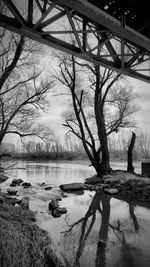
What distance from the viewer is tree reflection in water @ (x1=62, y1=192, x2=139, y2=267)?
4.11m

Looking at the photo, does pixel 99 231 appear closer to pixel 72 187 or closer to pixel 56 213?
pixel 56 213

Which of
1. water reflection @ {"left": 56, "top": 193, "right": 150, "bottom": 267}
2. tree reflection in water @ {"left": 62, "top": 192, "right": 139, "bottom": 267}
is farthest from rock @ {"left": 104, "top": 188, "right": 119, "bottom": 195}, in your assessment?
water reflection @ {"left": 56, "top": 193, "right": 150, "bottom": 267}

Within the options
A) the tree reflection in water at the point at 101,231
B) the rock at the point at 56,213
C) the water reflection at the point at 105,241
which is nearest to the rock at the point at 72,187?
the tree reflection in water at the point at 101,231

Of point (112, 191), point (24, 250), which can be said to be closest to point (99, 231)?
point (24, 250)

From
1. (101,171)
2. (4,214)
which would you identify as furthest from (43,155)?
(4,214)

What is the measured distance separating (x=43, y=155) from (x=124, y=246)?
50.8 metres

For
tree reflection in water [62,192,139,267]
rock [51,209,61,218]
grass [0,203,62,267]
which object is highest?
grass [0,203,62,267]

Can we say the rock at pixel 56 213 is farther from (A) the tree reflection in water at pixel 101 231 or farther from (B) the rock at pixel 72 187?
(B) the rock at pixel 72 187

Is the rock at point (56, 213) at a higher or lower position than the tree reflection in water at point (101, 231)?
higher

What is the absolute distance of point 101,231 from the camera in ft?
18.6

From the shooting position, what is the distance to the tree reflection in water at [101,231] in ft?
13.5

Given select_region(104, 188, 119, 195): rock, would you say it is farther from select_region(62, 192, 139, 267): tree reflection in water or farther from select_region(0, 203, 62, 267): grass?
select_region(0, 203, 62, 267): grass

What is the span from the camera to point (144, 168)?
14.0 meters

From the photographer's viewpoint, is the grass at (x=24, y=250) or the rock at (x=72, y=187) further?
the rock at (x=72, y=187)
